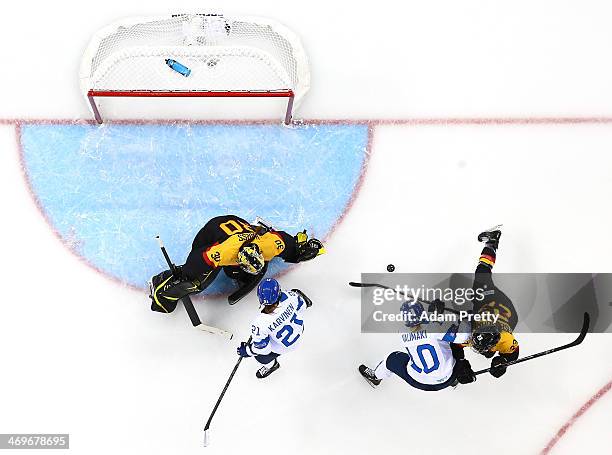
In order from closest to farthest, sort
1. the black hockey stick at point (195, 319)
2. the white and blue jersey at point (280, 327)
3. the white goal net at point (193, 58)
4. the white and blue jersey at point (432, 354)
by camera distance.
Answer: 1. the white and blue jersey at point (280, 327)
2. the white and blue jersey at point (432, 354)
3. the black hockey stick at point (195, 319)
4. the white goal net at point (193, 58)

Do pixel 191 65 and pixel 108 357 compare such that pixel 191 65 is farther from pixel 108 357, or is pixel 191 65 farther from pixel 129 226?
pixel 108 357

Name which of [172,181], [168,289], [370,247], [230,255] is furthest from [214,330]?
[370,247]

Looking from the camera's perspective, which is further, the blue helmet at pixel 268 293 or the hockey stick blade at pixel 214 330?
the hockey stick blade at pixel 214 330

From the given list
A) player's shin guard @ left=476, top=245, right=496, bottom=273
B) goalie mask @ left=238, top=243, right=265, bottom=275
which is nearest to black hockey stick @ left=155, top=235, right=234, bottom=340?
goalie mask @ left=238, top=243, right=265, bottom=275

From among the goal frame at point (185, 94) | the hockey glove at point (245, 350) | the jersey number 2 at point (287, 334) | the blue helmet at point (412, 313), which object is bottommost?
the hockey glove at point (245, 350)

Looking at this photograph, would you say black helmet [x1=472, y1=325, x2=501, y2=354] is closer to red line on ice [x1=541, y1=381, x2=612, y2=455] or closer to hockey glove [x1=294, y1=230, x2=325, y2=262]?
hockey glove [x1=294, y1=230, x2=325, y2=262]

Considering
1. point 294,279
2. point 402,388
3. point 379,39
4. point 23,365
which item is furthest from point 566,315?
point 23,365

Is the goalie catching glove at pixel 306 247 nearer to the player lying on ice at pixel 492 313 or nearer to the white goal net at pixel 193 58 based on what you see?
the white goal net at pixel 193 58

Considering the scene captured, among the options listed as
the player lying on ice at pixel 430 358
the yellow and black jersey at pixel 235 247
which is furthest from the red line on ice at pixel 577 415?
the yellow and black jersey at pixel 235 247

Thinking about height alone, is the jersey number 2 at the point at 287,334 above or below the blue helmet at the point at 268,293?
below
